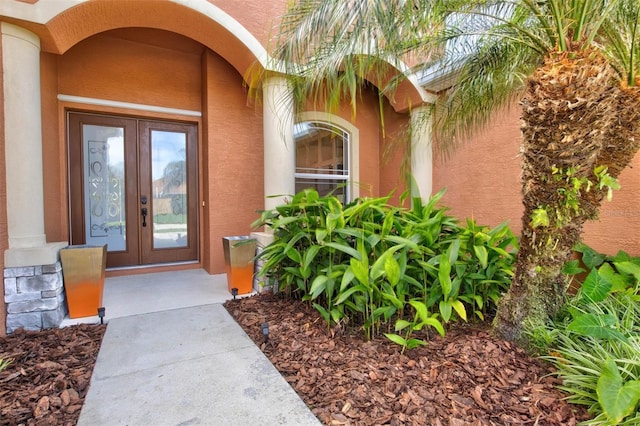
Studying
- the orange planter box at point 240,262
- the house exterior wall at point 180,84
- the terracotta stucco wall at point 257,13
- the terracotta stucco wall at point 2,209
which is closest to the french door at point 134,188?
the house exterior wall at point 180,84

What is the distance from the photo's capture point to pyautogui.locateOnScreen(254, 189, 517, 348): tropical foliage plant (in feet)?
8.81

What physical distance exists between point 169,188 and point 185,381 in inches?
161

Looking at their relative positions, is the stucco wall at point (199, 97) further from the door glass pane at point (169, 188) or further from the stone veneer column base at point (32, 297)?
the stone veneer column base at point (32, 297)

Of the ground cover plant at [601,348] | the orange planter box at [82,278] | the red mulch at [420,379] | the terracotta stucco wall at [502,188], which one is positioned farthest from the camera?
the terracotta stucco wall at [502,188]

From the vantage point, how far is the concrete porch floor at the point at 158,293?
3738mm

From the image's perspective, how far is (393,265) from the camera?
103 inches

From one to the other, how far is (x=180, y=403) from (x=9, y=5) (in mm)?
3831

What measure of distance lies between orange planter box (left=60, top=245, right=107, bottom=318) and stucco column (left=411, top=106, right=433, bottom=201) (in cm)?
417

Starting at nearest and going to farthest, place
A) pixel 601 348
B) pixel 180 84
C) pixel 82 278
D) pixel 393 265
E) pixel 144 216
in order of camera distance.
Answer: pixel 601 348 < pixel 393 265 < pixel 82 278 < pixel 144 216 < pixel 180 84

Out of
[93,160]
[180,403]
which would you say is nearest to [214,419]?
[180,403]

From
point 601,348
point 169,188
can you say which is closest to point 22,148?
point 169,188

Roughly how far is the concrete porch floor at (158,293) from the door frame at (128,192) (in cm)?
36

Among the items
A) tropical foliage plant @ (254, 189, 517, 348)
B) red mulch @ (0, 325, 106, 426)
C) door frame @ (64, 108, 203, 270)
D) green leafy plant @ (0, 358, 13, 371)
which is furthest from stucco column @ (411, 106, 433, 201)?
green leafy plant @ (0, 358, 13, 371)

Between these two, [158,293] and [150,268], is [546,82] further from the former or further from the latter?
[150,268]
